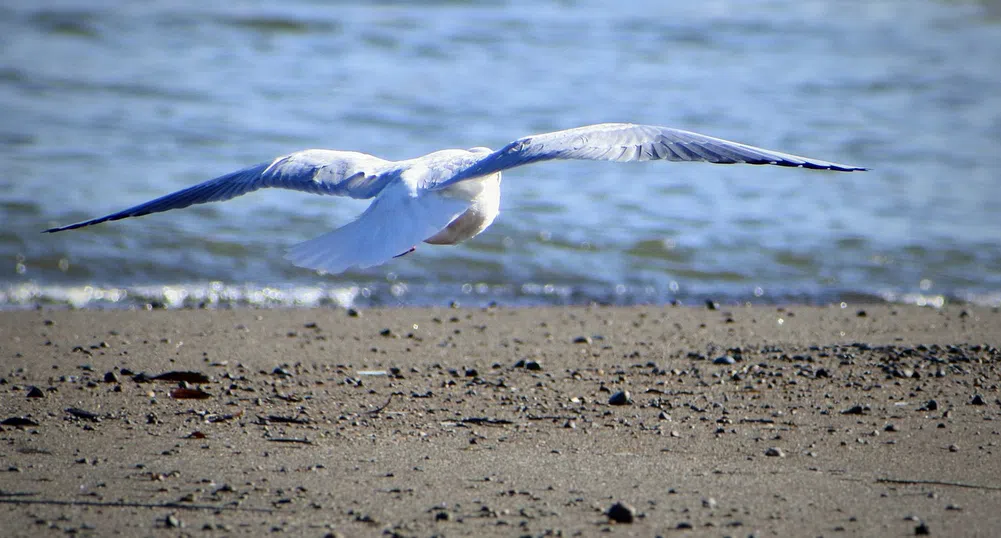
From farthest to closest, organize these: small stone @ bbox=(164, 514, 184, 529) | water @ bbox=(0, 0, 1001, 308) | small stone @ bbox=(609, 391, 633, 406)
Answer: water @ bbox=(0, 0, 1001, 308) < small stone @ bbox=(609, 391, 633, 406) < small stone @ bbox=(164, 514, 184, 529)

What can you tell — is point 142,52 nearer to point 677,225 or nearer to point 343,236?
point 677,225

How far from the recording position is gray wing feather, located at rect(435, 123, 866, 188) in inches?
167

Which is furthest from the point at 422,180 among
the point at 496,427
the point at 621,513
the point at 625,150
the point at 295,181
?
the point at 621,513

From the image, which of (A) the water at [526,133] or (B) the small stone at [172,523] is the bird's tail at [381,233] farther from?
(A) the water at [526,133]

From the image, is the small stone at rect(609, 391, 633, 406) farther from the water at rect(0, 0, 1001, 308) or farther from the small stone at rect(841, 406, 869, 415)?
the water at rect(0, 0, 1001, 308)

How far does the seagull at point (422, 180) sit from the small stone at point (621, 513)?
1.21 m

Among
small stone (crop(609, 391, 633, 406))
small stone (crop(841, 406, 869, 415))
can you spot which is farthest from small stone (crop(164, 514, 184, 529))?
small stone (crop(841, 406, 869, 415))

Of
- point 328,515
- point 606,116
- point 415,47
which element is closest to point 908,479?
point 328,515

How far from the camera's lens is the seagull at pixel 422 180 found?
4.19 m

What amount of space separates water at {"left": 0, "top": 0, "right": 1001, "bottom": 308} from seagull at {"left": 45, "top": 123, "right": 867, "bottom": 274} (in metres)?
2.60

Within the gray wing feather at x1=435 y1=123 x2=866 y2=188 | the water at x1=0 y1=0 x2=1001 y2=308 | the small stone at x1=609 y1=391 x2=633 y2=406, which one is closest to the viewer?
the gray wing feather at x1=435 y1=123 x2=866 y2=188

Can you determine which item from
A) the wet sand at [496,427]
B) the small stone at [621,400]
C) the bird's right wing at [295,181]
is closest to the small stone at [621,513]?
the wet sand at [496,427]

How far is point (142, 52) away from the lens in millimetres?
15305

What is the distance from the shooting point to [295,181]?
4.84 meters
